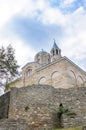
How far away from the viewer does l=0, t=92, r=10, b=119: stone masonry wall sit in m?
24.1

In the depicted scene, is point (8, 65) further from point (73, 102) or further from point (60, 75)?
point (60, 75)

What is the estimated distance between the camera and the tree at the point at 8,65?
24123mm

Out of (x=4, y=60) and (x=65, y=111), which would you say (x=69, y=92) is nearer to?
(x=65, y=111)

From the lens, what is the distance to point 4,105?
81.3ft

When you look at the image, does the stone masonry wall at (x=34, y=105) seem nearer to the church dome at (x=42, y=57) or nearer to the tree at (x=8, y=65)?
the tree at (x=8, y=65)

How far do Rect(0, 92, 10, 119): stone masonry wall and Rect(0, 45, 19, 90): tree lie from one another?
4.42 feet

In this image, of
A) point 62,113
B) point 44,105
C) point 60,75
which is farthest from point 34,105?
point 60,75

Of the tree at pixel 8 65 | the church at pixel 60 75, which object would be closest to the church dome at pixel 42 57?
the church at pixel 60 75

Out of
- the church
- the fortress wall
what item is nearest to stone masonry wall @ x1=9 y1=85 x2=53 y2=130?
the fortress wall

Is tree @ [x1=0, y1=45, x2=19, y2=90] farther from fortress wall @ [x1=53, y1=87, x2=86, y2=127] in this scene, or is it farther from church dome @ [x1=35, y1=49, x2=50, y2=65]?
church dome @ [x1=35, y1=49, x2=50, y2=65]

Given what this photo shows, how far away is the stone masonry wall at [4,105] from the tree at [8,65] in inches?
53.0

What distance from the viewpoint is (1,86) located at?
24.4 m

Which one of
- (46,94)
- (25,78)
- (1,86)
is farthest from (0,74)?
(25,78)

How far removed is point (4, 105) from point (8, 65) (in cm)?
385
